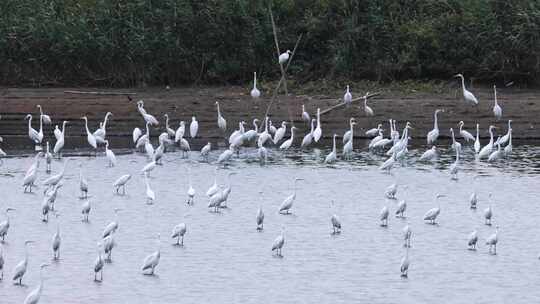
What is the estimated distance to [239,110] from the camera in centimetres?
3547

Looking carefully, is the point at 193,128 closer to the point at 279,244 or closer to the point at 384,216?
the point at 384,216

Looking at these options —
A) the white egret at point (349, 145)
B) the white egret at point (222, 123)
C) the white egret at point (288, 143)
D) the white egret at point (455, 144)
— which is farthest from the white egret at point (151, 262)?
the white egret at point (222, 123)

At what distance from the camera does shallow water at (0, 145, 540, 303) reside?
2050 centimetres

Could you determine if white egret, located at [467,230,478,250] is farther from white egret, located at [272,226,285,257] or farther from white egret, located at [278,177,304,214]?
white egret, located at [278,177,304,214]

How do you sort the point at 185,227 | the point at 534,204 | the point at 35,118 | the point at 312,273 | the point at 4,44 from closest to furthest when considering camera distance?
1. the point at 312,273
2. the point at 185,227
3. the point at 534,204
4. the point at 35,118
5. the point at 4,44

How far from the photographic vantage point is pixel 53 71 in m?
38.7

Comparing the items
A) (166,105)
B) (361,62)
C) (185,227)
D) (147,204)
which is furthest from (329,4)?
(185,227)

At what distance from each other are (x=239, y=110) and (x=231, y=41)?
355cm

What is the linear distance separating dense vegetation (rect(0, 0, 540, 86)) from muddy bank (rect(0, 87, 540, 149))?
1.35 meters


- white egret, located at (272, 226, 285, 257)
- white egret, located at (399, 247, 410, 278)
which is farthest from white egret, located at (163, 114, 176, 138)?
white egret, located at (399, 247, 410, 278)

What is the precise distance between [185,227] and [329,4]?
16059 mm

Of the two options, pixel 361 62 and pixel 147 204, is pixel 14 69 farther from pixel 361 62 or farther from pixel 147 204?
pixel 147 204

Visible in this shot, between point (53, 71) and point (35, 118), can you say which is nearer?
point (35, 118)

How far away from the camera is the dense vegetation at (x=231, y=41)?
37.3 metres
